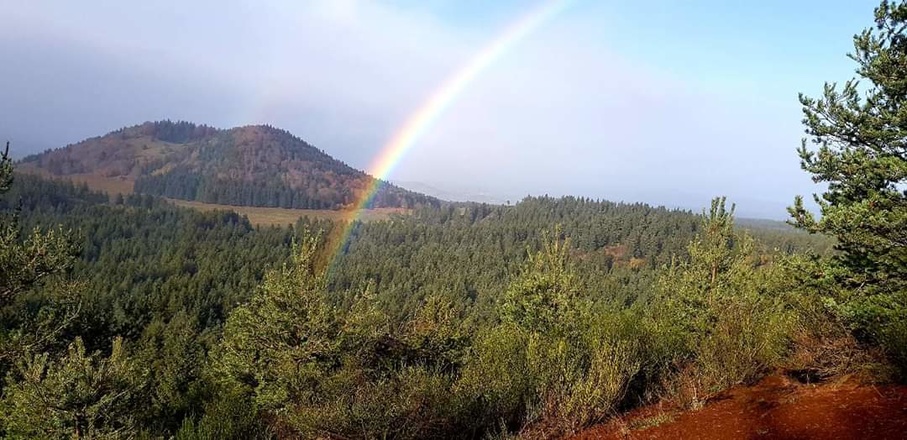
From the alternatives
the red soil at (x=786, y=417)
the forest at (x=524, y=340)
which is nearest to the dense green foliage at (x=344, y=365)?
the forest at (x=524, y=340)

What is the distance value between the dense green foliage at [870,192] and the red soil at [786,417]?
1494mm

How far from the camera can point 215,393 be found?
2095 centimetres

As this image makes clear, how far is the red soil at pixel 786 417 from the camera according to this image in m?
7.74

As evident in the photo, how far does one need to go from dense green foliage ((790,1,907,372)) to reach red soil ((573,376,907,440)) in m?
1.49

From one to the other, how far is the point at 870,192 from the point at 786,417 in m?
5.20

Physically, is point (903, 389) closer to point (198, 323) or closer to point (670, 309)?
point (670, 309)

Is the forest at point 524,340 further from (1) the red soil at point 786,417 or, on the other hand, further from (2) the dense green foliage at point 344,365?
(1) the red soil at point 786,417

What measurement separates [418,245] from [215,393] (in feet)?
571

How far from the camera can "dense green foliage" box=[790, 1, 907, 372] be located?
9.61m

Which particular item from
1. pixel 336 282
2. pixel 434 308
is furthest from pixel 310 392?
pixel 336 282

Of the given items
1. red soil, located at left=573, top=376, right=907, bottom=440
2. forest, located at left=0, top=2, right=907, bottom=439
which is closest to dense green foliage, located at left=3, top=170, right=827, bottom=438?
forest, located at left=0, top=2, right=907, bottom=439

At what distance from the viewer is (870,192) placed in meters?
10.1

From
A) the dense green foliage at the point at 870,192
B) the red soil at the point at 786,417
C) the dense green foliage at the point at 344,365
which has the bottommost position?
the dense green foliage at the point at 344,365

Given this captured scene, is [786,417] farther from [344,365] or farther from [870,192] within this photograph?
[344,365]
